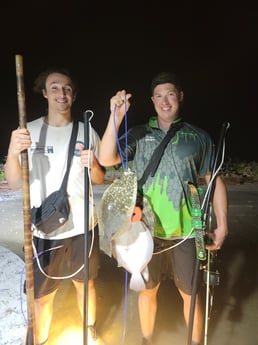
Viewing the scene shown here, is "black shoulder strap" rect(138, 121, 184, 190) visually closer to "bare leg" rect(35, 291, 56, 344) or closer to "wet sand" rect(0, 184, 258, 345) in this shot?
"wet sand" rect(0, 184, 258, 345)

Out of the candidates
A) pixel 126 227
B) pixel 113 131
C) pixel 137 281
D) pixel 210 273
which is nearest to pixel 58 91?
pixel 113 131

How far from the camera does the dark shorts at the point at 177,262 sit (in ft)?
7.89

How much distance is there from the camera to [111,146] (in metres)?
2.24

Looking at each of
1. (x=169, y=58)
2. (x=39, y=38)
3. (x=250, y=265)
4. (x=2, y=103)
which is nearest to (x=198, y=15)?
(x=169, y=58)

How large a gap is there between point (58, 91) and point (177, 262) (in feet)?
5.05

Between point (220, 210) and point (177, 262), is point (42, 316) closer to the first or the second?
point (177, 262)

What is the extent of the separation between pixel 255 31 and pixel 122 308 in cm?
2241

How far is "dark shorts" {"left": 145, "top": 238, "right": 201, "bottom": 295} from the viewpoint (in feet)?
7.89

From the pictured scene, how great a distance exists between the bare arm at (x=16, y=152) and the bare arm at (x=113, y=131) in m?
0.51

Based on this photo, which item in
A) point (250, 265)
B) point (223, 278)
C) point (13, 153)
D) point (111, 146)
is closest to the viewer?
point (13, 153)

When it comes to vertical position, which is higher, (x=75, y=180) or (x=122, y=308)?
(x=75, y=180)

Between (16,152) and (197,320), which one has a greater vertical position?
(16,152)

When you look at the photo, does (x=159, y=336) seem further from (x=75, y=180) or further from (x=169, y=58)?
(x=169, y=58)

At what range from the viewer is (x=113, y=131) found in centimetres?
217
